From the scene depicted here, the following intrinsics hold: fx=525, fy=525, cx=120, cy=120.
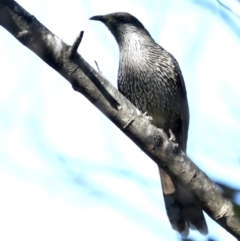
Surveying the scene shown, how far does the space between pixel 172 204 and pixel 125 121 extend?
2016 mm

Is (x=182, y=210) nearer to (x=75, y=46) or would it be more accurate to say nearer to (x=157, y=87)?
(x=157, y=87)

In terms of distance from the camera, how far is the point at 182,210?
4.95 metres

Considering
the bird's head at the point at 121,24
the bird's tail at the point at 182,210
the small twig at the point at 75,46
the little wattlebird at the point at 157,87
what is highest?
the bird's head at the point at 121,24

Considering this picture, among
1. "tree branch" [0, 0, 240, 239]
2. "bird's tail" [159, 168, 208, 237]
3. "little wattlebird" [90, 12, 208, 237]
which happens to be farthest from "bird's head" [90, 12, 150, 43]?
"tree branch" [0, 0, 240, 239]

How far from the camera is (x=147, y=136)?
346cm

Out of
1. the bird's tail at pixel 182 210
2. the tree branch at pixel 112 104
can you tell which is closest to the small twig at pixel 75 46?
the tree branch at pixel 112 104

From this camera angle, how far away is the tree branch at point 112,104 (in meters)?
3.12

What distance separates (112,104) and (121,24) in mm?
3449

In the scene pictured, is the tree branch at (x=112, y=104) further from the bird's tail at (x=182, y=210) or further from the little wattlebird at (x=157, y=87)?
the little wattlebird at (x=157, y=87)

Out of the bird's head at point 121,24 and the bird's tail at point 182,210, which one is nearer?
the bird's tail at point 182,210

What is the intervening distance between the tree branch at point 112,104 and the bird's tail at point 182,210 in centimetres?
89

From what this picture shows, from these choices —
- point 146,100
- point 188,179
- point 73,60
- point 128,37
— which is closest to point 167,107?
point 146,100

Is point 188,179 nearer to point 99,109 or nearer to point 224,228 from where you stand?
point 224,228

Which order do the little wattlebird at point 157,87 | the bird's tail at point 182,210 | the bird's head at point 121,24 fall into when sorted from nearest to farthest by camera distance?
the bird's tail at point 182,210, the little wattlebird at point 157,87, the bird's head at point 121,24
